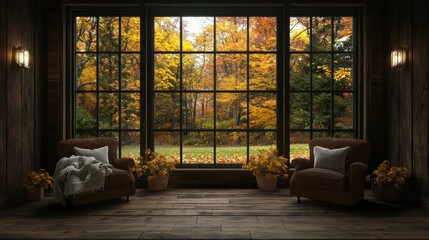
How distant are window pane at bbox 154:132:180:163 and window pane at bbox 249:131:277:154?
1217 mm

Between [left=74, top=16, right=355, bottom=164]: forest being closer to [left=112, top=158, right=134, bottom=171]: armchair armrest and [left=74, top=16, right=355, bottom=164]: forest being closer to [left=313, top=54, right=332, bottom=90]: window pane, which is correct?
[left=313, top=54, right=332, bottom=90]: window pane

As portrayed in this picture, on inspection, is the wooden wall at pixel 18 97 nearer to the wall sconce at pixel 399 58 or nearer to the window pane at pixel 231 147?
the window pane at pixel 231 147

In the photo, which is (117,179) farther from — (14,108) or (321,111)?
(321,111)

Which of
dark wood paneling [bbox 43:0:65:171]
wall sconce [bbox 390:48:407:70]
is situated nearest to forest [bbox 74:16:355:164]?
dark wood paneling [bbox 43:0:65:171]

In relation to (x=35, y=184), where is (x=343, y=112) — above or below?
above

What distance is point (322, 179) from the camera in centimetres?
464

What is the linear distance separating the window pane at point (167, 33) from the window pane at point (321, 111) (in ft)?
8.04

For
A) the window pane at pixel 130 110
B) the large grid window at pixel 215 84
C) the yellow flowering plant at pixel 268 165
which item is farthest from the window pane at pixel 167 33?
the yellow flowering plant at pixel 268 165

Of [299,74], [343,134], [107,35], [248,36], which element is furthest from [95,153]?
[343,134]

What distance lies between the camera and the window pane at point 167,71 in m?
6.00

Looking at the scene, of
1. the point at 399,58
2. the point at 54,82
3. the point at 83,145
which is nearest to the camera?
the point at 399,58

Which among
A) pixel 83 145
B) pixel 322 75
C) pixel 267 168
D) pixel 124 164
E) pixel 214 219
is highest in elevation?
pixel 322 75

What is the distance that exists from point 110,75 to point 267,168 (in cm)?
295

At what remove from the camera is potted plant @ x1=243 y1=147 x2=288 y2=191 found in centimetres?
555
